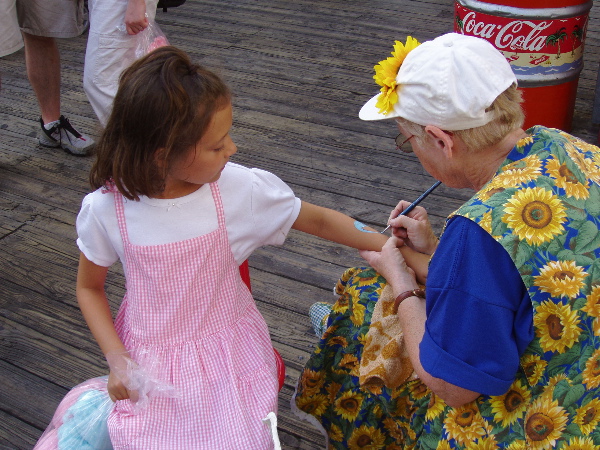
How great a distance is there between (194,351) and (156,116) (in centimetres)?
51

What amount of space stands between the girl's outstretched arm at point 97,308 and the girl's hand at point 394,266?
0.58 metres

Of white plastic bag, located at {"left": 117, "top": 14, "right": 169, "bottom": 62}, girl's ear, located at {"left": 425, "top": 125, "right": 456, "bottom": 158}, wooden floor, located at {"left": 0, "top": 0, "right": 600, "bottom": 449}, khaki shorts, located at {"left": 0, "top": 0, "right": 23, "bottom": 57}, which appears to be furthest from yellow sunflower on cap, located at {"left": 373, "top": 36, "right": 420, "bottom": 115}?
khaki shorts, located at {"left": 0, "top": 0, "right": 23, "bottom": 57}

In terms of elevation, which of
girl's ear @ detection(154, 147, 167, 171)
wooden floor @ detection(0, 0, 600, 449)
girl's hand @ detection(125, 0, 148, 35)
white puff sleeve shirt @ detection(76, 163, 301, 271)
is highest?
girl's ear @ detection(154, 147, 167, 171)

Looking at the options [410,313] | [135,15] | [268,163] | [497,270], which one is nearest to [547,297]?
[497,270]

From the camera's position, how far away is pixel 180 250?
57.9 inches

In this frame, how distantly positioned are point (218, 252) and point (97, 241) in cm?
26

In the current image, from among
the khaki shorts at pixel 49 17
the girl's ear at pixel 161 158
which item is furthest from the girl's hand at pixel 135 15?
the girl's ear at pixel 161 158

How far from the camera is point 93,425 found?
4.96 feet

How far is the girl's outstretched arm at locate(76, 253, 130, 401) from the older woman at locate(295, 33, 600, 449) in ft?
2.04

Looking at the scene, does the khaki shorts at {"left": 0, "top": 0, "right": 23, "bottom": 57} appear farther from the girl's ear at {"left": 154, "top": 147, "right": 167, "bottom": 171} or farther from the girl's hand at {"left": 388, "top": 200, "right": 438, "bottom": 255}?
the girl's hand at {"left": 388, "top": 200, "right": 438, "bottom": 255}

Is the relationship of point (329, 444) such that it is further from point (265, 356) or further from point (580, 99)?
point (580, 99)

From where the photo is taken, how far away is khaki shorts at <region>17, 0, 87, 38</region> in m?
3.14

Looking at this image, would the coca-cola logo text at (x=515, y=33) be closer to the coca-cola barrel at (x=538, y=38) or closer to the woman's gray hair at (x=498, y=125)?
the coca-cola barrel at (x=538, y=38)

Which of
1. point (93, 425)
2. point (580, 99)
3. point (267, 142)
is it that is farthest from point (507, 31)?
point (93, 425)
